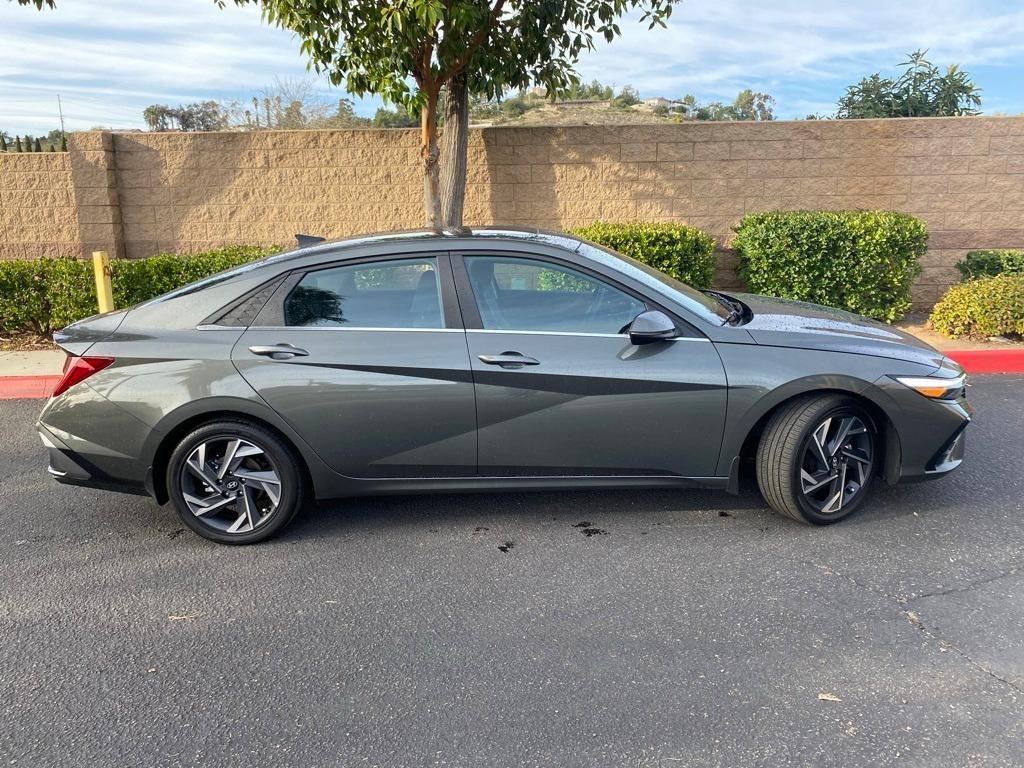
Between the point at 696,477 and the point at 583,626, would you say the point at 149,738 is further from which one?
the point at 696,477

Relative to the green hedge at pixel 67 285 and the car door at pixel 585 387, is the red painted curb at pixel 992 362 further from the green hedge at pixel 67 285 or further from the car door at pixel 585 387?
the green hedge at pixel 67 285

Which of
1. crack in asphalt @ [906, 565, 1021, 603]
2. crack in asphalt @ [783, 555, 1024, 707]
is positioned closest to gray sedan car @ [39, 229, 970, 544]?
crack in asphalt @ [783, 555, 1024, 707]

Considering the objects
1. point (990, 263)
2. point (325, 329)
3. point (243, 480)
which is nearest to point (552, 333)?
point (325, 329)

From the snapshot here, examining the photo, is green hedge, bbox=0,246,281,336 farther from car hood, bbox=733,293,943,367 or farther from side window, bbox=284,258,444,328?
car hood, bbox=733,293,943,367

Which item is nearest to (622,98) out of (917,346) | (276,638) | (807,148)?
(807,148)

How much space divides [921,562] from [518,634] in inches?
79.0

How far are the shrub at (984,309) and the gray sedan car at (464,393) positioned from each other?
4644 millimetres

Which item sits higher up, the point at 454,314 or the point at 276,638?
the point at 454,314

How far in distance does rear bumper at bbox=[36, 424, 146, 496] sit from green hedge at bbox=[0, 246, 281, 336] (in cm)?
450

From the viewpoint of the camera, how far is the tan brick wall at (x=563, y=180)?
10008mm

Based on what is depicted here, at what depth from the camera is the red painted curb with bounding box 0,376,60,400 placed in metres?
7.05

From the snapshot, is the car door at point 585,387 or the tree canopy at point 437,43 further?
the tree canopy at point 437,43

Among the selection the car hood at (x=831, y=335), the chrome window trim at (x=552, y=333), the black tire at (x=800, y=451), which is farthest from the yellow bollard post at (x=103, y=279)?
the black tire at (x=800, y=451)

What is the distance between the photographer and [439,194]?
9.13m
